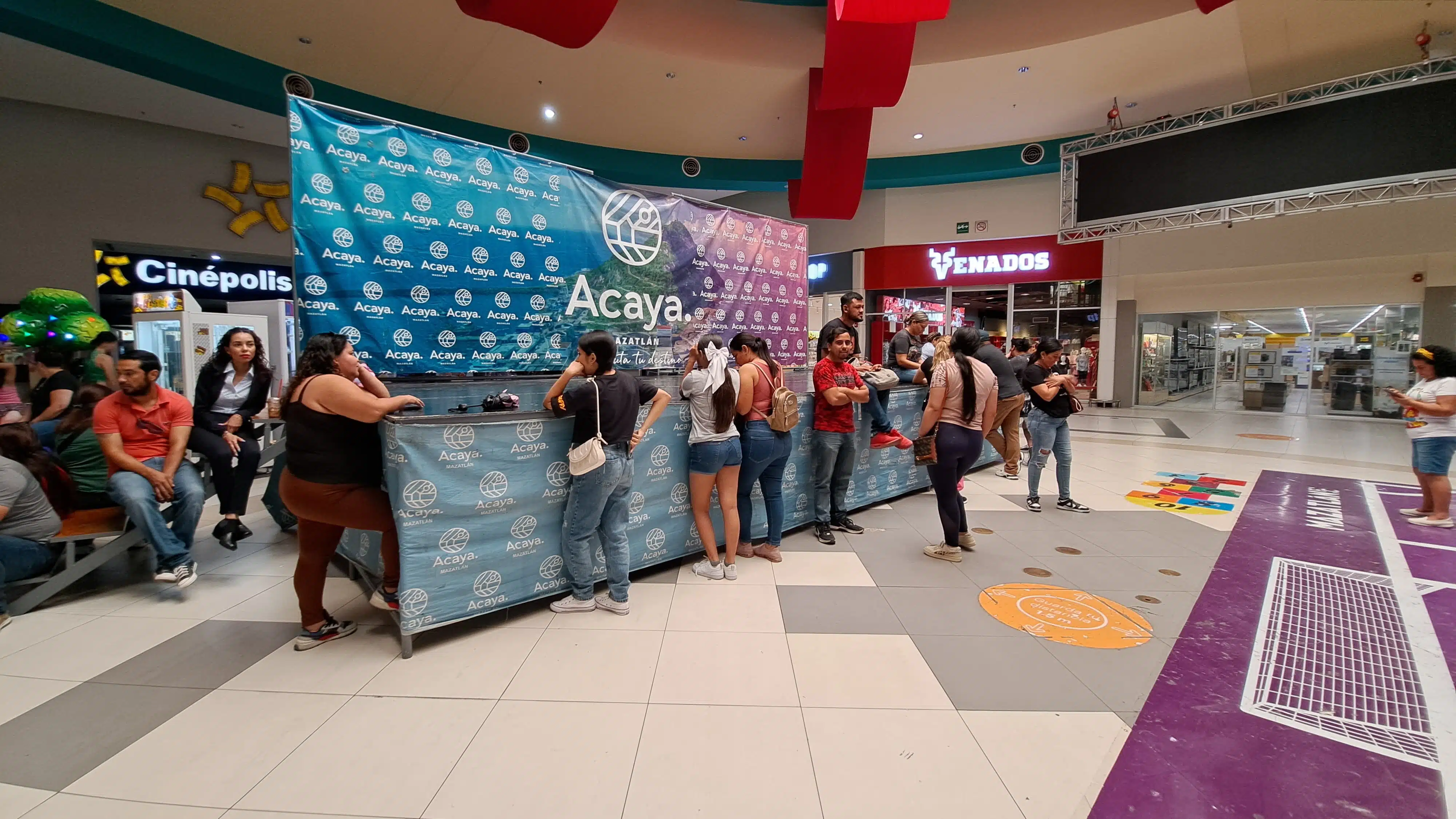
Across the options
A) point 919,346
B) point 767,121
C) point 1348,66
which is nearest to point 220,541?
point 919,346

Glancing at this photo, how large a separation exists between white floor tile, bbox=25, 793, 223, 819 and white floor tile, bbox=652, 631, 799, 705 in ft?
4.72

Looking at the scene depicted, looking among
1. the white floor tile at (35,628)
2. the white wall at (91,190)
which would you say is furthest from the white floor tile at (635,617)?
the white wall at (91,190)

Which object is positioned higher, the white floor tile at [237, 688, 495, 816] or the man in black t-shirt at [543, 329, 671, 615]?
the man in black t-shirt at [543, 329, 671, 615]

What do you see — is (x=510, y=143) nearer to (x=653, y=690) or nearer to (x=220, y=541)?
(x=220, y=541)

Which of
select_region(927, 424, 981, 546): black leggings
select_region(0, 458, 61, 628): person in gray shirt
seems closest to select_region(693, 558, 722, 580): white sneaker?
select_region(927, 424, 981, 546): black leggings

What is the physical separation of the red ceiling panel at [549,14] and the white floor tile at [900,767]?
678 cm

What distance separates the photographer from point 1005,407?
5176 mm

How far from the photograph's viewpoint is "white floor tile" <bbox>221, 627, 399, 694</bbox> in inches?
91.4

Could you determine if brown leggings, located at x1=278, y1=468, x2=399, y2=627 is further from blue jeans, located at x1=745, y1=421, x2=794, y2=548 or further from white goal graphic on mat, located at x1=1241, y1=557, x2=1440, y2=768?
white goal graphic on mat, located at x1=1241, y1=557, x2=1440, y2=768

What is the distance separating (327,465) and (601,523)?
1285mm

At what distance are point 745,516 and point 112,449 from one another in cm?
386

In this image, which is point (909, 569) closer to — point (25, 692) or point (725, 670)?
point (725, 670)

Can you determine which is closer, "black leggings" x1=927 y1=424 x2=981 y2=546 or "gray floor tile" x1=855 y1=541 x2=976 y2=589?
"gray floor tile" x1=855 y1=541 x2=976 y2=589

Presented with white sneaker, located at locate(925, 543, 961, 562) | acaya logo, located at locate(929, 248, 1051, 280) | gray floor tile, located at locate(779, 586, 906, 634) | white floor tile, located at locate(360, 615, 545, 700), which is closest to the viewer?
white floor tile, located at locate(360, 615, 545, 700)
